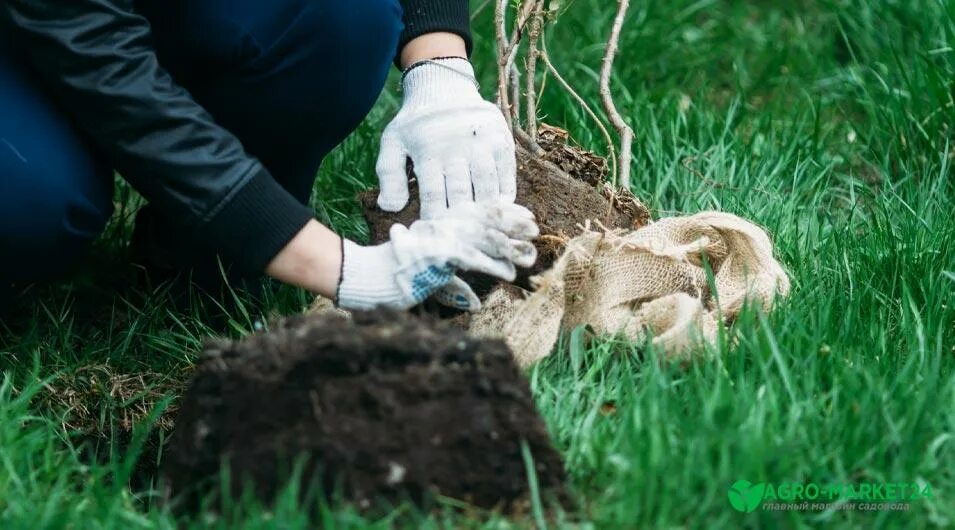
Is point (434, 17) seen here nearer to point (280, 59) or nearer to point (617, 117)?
point (280, 59)

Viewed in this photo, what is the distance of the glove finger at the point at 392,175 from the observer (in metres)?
2.02

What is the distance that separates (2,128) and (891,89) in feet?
6.47

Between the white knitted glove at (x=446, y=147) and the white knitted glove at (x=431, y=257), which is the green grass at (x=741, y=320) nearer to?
the white knitted glove at (x=431, y=257)

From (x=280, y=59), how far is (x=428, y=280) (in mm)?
560

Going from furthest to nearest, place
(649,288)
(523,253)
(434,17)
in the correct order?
1. (434,17)
2. (649,288)
3. (523,253)

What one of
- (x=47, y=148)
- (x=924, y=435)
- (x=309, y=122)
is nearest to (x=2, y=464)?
(x=47, y=148)

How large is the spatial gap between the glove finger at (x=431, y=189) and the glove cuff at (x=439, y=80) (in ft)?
0.41

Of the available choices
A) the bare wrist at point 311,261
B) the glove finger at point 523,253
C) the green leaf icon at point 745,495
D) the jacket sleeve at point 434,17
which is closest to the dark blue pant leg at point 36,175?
the bare wrist at point 311,261

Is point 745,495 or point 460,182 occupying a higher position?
point 460,182

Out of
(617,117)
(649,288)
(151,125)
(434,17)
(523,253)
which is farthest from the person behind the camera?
(617,117)

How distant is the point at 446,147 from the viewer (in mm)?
1979

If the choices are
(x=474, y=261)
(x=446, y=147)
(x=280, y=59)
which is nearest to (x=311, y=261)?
(x=474, y=261)

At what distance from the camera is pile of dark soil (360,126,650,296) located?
1968mm

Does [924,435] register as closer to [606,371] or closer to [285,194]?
[606,371]
